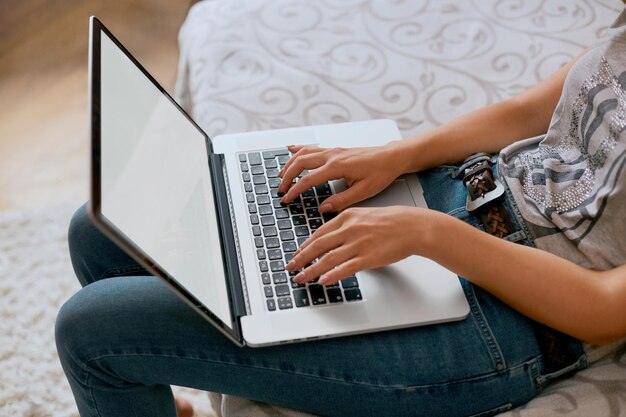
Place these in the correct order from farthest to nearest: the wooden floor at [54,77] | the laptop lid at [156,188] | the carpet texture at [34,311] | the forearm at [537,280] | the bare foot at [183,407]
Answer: the wooden floor at [54,77]
the carpet texture at [34,311]
the bare foot at [183,407]
the forearm at [537,280]
the laptop lid at [156,188]

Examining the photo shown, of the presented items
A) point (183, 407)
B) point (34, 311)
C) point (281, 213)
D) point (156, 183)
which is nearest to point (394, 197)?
point (281, 213)

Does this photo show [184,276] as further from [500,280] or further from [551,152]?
[551,152]

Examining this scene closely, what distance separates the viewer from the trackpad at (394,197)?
1.10 m

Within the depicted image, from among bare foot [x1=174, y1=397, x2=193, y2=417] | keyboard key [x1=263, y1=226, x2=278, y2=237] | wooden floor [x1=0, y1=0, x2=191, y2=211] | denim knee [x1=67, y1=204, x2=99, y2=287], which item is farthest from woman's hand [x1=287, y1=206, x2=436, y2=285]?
wooden floor [x1=0, y1=0, x2=191, y2=211]

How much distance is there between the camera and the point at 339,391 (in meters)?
0.92

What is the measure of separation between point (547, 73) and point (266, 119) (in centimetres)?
56

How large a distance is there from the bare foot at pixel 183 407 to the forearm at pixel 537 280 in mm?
644

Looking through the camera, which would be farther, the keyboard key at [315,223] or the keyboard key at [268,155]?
the keyboard key at [268,155]

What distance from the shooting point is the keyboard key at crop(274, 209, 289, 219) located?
1.06 m

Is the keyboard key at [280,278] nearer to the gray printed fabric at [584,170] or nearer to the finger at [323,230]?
the finger at [323,230]

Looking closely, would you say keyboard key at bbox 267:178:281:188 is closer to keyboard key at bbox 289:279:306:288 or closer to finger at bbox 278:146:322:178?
finger at bbox 278:146:322:178

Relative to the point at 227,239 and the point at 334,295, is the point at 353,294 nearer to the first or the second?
the point at 334,295

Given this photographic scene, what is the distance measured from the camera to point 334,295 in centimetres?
95

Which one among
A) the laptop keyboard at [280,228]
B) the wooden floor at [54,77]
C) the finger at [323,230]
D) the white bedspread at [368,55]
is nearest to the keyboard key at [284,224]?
the laptop keyboard at [280,228]
